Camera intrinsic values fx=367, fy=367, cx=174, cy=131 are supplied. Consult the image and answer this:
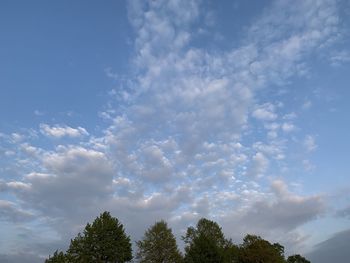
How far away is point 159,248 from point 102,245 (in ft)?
50.2

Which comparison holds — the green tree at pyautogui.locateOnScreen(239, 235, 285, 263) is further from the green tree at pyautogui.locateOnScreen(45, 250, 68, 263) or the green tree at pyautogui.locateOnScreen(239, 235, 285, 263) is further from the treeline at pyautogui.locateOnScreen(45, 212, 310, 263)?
the green tree at pyautogui.locateOnScreen(45, 250, 68, 263)

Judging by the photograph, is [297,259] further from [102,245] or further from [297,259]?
[102,245]

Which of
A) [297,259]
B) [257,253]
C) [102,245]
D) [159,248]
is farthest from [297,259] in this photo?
[102,245]

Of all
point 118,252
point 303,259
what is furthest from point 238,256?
point 303,259

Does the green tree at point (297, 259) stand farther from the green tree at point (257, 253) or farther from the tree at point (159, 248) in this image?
the tree at point (159, 248)

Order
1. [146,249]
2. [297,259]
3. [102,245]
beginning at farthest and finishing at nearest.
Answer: [297,259] → [146,249] → [102,245]

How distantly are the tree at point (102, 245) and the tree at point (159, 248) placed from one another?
811 centimetres

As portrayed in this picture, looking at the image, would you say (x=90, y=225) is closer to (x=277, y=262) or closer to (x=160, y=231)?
(x=160, y=231)

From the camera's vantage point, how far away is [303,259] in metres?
150

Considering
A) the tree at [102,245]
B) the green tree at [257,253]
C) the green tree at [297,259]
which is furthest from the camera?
the green tree at [297,259]

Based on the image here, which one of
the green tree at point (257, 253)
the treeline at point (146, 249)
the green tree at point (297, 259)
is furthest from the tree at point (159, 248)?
the green tree at point (297, 259)

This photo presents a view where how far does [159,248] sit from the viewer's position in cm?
8350

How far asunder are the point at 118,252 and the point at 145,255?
11.5 m

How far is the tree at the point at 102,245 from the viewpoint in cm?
7269
